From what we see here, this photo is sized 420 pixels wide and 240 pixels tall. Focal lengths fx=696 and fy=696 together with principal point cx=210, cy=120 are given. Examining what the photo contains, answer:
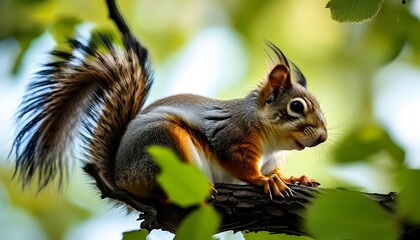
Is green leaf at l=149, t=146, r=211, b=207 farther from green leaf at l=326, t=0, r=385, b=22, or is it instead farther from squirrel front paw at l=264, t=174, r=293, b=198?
squirrel front paw at l=264, t=174, r=293, b=198

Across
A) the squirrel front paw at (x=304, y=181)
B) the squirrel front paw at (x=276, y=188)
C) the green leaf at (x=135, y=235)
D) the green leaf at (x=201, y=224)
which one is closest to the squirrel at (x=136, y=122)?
the squirrel front paw at (x=304, y=181)

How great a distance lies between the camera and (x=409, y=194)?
71 centimetres

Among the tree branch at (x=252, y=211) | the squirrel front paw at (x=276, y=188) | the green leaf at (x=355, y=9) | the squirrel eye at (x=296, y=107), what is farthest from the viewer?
the squirrel eye at (x=296, y=107)

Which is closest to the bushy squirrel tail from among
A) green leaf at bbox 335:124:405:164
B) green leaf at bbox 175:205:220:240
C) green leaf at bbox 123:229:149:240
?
green leaf at bbox 335:124:405:164

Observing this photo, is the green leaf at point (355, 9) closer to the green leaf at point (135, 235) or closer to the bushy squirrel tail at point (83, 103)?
the green leaf at point (135, 235)

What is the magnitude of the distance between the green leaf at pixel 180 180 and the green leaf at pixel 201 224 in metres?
0.01

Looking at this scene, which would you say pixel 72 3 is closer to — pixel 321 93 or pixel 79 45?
pixel 321 93

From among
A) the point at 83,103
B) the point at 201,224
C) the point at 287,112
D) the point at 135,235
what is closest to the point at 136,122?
the point at 83,103

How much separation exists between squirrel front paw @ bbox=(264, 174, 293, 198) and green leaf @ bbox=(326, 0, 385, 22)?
0.96 metres

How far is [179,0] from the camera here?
5.56 m

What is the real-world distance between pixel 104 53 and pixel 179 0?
122 inches

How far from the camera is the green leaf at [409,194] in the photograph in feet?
2.31

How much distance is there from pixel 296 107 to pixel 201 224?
186 centimetres

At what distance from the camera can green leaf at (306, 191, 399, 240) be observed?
0.72 m
